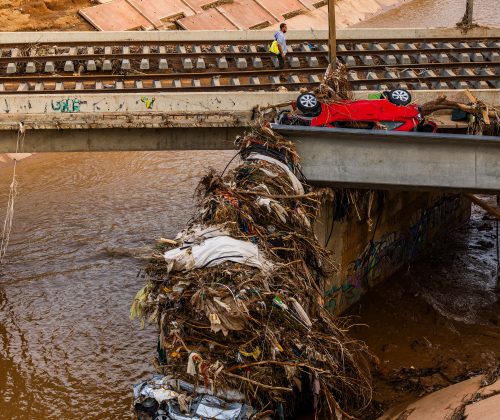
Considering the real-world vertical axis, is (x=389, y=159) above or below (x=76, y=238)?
above

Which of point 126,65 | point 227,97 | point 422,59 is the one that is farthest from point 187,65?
point 422,59

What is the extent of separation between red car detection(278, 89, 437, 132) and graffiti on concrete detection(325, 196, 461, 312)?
2.55 metres

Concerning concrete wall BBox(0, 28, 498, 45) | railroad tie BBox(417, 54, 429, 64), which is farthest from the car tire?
concrete wall BBox(0, 28, 498, 45)

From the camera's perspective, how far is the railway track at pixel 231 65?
54.0 feet

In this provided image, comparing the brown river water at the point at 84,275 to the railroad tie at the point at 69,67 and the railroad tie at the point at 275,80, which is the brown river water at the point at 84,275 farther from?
the railroad tie at the point at 275,80

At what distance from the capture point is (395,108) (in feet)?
43.5

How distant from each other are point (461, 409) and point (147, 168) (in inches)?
522

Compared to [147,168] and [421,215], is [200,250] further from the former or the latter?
[147,168]

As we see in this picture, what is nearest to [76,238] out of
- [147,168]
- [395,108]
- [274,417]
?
[147,168]

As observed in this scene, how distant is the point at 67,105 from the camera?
562 inches

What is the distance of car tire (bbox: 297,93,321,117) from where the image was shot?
13.3 metres

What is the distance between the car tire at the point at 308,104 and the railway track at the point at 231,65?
3046 mm

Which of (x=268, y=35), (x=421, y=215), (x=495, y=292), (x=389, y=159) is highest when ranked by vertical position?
(x=268, y=35)

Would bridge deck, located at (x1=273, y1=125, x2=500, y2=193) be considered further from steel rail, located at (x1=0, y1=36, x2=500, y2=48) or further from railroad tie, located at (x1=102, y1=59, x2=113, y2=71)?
steel rail, located at (x1=0, y1=36, x2=500, y2=48)
